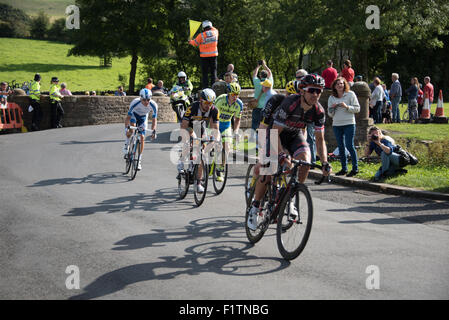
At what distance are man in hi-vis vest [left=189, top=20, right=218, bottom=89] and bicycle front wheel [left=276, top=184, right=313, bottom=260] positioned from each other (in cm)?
1177

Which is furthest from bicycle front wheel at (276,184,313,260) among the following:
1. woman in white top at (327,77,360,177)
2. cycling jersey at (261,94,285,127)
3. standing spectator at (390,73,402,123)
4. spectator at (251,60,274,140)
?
standing spectator at (390,73,402,123)

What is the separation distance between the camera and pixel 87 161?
49.4 feet

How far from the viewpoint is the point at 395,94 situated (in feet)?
72.4

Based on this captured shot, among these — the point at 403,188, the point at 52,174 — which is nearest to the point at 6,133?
the point at 52,174

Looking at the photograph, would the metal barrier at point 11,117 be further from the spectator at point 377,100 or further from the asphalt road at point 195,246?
the spectator at point 377,100

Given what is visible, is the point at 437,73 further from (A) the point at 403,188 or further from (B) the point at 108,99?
(A) the point at 403,188

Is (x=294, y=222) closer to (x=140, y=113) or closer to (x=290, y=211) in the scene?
(x=290, y=211)

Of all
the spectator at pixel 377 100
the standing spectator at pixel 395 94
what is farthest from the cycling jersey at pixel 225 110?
the standing spectator at pixel 395 94

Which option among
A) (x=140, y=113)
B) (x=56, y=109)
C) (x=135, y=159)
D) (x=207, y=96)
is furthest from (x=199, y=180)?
(x=56, y=109)

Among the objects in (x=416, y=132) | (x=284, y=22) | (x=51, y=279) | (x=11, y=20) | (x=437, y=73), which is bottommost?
(x=51, y=279)

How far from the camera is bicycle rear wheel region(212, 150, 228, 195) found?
10385 mm

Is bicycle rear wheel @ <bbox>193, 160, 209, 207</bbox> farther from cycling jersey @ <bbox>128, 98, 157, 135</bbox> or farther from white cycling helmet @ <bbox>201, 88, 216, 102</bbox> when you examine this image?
cycling jersey @ <bbox>128, 98, 157, 135</bbox>

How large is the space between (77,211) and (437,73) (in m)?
43.5

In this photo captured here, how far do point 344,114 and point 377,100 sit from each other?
1008cm
